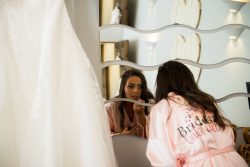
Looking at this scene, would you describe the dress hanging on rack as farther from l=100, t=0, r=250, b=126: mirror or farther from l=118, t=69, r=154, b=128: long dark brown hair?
l=118, t=69, r=154, b=128: long dark brown hair

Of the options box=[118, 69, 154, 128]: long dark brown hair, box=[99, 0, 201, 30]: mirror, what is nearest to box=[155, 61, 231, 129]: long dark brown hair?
box=[118, 69, 154, 128]: long dark brown hair

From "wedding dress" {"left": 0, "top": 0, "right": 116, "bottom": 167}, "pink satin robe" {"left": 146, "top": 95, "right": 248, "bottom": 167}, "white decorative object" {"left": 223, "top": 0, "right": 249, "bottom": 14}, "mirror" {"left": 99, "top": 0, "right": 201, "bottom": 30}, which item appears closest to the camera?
"wedding dress" {"left": 0, "top": 0, "right": 116, "bottom": 167}

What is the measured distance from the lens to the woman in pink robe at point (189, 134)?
3.40 feet

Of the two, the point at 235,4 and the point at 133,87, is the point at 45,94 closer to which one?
the point at 133,87

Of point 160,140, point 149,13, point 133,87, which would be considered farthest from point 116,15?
point 160,140

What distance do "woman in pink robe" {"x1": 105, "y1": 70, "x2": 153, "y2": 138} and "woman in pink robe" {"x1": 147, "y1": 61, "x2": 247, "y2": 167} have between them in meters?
0.23

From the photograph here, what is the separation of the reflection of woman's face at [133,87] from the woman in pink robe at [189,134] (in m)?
0.23

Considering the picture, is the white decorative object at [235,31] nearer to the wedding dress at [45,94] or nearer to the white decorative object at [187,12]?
the white decorative object at [187,12]

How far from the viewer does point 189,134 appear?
3.42 feet

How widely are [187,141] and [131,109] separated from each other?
0.38 m

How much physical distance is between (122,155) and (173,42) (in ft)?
1.95

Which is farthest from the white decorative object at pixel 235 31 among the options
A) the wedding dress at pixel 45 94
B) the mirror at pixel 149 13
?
the wedding dress at pixel 45 94

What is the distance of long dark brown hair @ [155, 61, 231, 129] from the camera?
3.59 ft

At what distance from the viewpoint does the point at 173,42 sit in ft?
4.47
